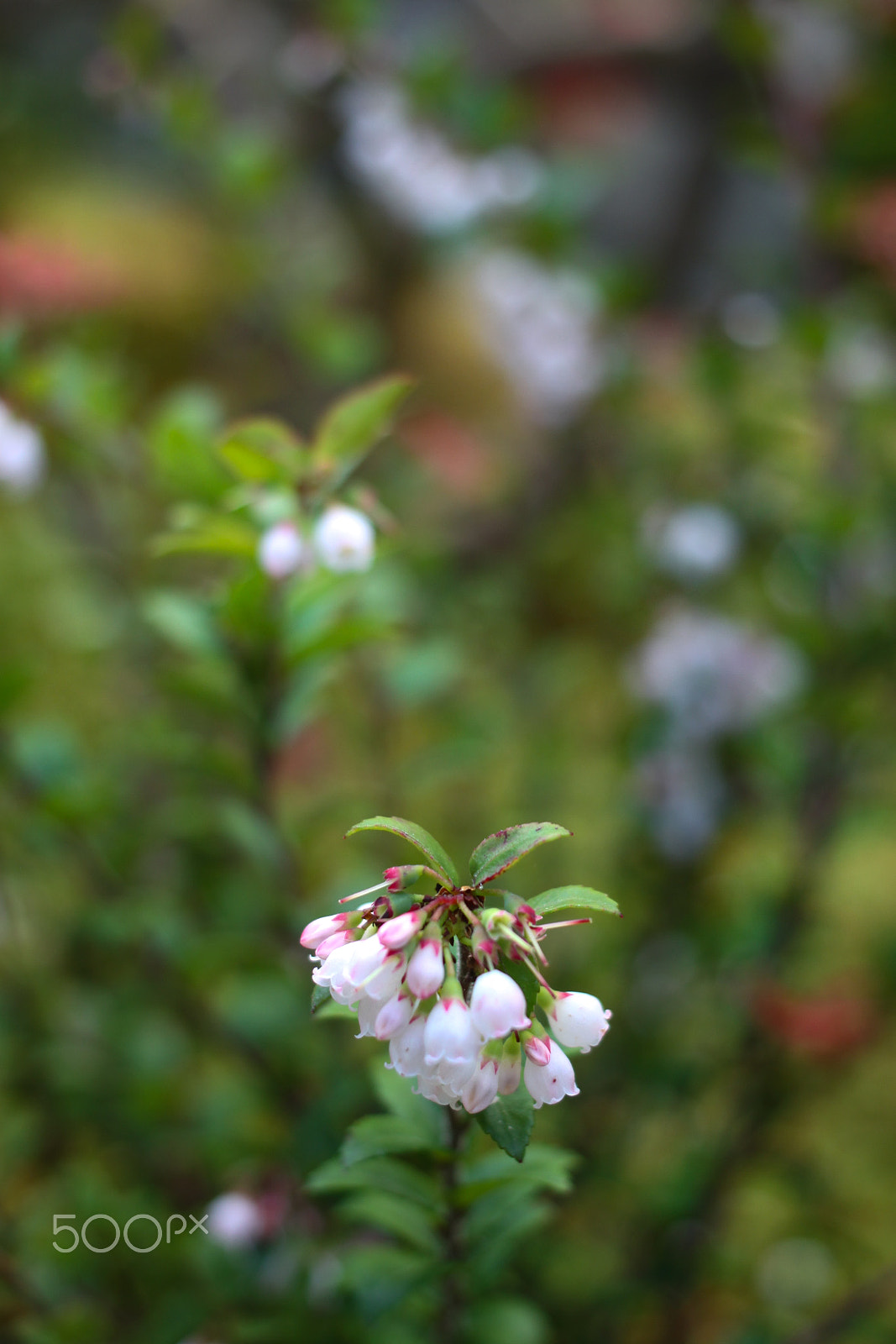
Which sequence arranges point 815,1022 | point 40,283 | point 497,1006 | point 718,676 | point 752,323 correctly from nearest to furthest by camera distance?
point 497,1006, point 815,1022, point 40,283, point 718,676, point 752,323

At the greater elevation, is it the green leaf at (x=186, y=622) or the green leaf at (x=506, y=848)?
the green leaf at (x=186, y=622)

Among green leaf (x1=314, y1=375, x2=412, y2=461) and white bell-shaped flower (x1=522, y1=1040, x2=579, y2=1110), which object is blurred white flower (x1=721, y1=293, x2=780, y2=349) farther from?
white bell-shaped flower (x1=522, y1=1040, x2=579, y2=1110)

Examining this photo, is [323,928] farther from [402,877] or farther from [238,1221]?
[238,1221]

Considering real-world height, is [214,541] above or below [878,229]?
below

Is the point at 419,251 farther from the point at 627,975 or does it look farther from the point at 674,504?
the point at 627,975

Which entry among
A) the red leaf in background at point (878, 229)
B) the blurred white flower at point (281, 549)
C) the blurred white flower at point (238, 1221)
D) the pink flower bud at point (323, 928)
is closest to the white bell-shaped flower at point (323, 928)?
the pink flower bud at point (323, 928)

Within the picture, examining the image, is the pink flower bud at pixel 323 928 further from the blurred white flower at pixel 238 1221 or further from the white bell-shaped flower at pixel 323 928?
the blurred white flower at pixel 238 1221

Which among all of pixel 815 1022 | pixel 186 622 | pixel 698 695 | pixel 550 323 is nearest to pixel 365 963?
pixel 186 622
